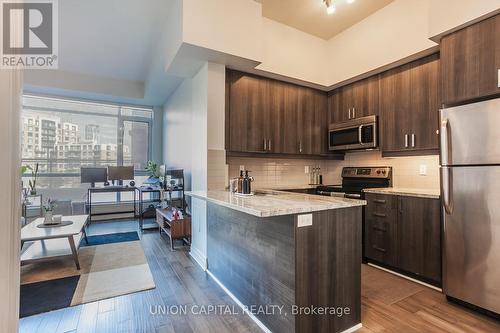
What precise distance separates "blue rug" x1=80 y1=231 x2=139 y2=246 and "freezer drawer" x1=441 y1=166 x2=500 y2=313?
13.6 feet

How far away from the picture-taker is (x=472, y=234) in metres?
2.00

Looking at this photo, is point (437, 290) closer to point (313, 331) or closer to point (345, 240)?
point (345, 240)

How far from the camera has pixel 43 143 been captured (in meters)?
5.20

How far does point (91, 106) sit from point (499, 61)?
6.79 metres

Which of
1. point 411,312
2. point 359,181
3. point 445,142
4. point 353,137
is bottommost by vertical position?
point 411,312

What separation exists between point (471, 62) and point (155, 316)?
3353 mm

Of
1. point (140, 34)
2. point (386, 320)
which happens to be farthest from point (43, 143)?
point (386, 320)

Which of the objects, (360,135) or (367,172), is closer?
(360,135)

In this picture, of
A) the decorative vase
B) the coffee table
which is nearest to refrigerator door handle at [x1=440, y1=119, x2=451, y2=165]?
the coffee table

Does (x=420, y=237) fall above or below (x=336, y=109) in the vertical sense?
below

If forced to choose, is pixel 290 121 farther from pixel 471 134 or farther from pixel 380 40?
pixel 471 134

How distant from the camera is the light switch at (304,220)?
152cm

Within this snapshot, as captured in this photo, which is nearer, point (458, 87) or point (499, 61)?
point (499, 61)

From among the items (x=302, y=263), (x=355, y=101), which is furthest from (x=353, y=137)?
(x=302, y=263)
